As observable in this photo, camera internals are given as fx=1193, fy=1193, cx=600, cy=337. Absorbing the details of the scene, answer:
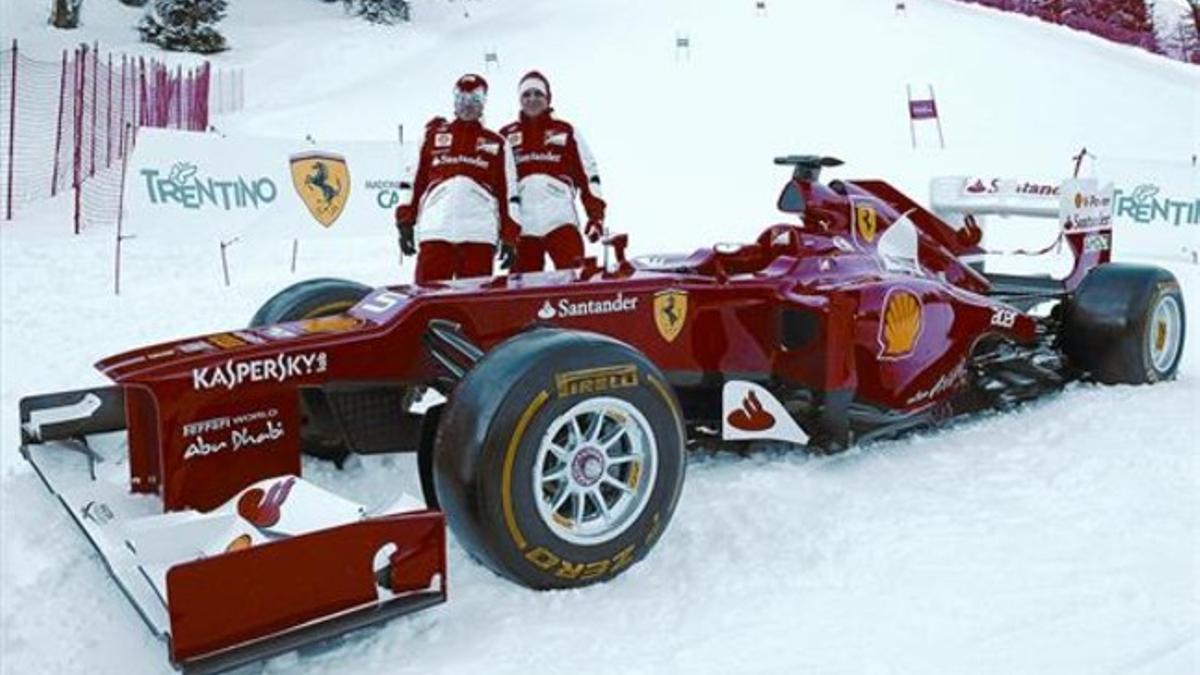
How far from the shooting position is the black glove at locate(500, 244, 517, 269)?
6.61 m

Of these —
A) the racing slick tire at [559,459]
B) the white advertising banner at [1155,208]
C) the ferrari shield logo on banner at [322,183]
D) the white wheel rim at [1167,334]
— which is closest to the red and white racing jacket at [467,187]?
the racing slick tire at [559,459]

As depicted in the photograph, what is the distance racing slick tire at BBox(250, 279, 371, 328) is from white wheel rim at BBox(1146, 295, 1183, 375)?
421 centimetres

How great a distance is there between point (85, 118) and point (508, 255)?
48.6ft

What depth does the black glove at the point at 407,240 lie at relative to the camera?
21.9 feet

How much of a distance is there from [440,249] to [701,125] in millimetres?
15392

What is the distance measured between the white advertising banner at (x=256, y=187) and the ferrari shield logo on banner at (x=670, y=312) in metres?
5.12

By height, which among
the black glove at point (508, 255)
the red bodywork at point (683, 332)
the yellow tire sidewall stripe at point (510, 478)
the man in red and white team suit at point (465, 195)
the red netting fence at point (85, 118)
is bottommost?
the yellow tire sidewall stripe at point (510, 478)

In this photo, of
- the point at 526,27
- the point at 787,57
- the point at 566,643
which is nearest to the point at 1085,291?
the point at 566,643

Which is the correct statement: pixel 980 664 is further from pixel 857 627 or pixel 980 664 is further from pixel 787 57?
pixel 787 57

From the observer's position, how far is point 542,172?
22.4ft

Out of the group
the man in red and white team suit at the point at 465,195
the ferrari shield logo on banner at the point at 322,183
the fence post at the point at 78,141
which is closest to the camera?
the man in red and white team suit at the point at 465,195

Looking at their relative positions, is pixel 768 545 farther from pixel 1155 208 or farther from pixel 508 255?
pixel 1155 208

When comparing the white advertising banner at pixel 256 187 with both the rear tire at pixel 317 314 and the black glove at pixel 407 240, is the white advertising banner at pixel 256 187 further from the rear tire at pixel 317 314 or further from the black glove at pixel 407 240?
the rear tire at pixel 317 314

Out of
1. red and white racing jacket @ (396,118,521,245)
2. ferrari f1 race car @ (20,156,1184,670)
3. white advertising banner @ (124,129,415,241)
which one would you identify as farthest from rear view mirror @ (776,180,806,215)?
white advertising banner @ (124,129,415,241)
